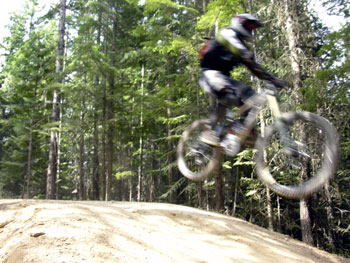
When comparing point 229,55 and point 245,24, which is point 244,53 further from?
point 229,55

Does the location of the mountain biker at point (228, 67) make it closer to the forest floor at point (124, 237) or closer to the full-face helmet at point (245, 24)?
the full-face helmet at point (245, 24)

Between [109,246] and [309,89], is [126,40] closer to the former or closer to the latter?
[309,89]

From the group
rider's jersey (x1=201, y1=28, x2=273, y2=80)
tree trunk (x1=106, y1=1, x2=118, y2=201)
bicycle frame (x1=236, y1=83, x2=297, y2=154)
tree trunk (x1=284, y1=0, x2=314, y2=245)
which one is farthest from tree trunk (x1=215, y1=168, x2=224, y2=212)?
bicycle frame (x1=236, y1=83, x2=297, y2=154)

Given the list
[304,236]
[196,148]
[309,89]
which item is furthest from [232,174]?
[196,148]

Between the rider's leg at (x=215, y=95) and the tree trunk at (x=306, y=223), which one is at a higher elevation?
the rider's leg at (x=215, y=95)

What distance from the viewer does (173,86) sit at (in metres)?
13.2

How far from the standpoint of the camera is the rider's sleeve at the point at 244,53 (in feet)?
12.0

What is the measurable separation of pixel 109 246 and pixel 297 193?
3118 mm

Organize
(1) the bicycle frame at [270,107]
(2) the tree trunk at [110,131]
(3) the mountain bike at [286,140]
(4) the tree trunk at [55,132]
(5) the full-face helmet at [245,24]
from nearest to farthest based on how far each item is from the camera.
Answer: (3) the mountain bike at [286,140] < (1) the bicycle frame at [270,107] < (5) the full-face helmet at [245,24] < (2) the tree trunk at [110,131] < (4) the tree trunk at [55,132]

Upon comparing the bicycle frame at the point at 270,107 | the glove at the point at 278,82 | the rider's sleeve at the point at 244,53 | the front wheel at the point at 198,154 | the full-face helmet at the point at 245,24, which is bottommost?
the front wheel at the point at 198,154

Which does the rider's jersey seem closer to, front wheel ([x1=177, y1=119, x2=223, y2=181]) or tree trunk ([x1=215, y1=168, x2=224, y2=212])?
front wheel ([x1=177, y1=119, x2=223, y2=181])

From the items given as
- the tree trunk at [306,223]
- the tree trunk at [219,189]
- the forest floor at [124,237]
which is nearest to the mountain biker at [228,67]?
the forest floor at [124,237]

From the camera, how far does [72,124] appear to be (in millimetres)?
14812

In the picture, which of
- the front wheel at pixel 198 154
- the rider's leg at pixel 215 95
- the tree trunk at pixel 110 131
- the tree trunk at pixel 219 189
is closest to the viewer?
the rider's leg at pixel 215 95
